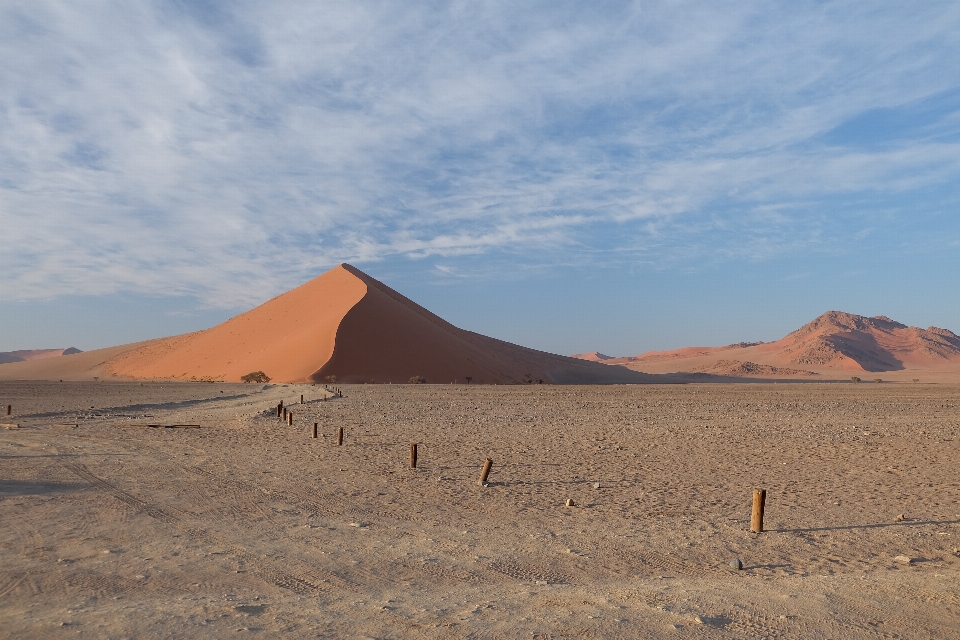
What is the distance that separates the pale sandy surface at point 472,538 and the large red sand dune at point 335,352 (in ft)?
133

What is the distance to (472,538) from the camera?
8.26 metres

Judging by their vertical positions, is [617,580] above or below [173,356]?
below

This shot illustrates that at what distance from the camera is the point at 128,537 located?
796 cm

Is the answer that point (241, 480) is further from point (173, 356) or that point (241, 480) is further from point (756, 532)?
point (173, 356)

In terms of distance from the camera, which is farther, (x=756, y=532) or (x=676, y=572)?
(x=756, y=532)

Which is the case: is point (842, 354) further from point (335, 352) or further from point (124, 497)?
point (124, 497)

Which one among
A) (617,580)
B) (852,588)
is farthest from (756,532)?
(617,580)

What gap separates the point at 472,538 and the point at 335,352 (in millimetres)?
50552

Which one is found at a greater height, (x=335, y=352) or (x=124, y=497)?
(x=335, y=352)

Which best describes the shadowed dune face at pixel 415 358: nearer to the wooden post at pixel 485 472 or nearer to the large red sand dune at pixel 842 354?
the large red sand dune at pixel 842 354

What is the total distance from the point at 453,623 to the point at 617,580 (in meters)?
1.89

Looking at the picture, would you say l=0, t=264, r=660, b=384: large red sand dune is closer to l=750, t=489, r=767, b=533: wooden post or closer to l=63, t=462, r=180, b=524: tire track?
l=63, t=462, r=180, b=524: tire track

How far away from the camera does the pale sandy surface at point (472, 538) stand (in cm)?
566

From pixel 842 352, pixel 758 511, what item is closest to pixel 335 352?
pixel 758 511
